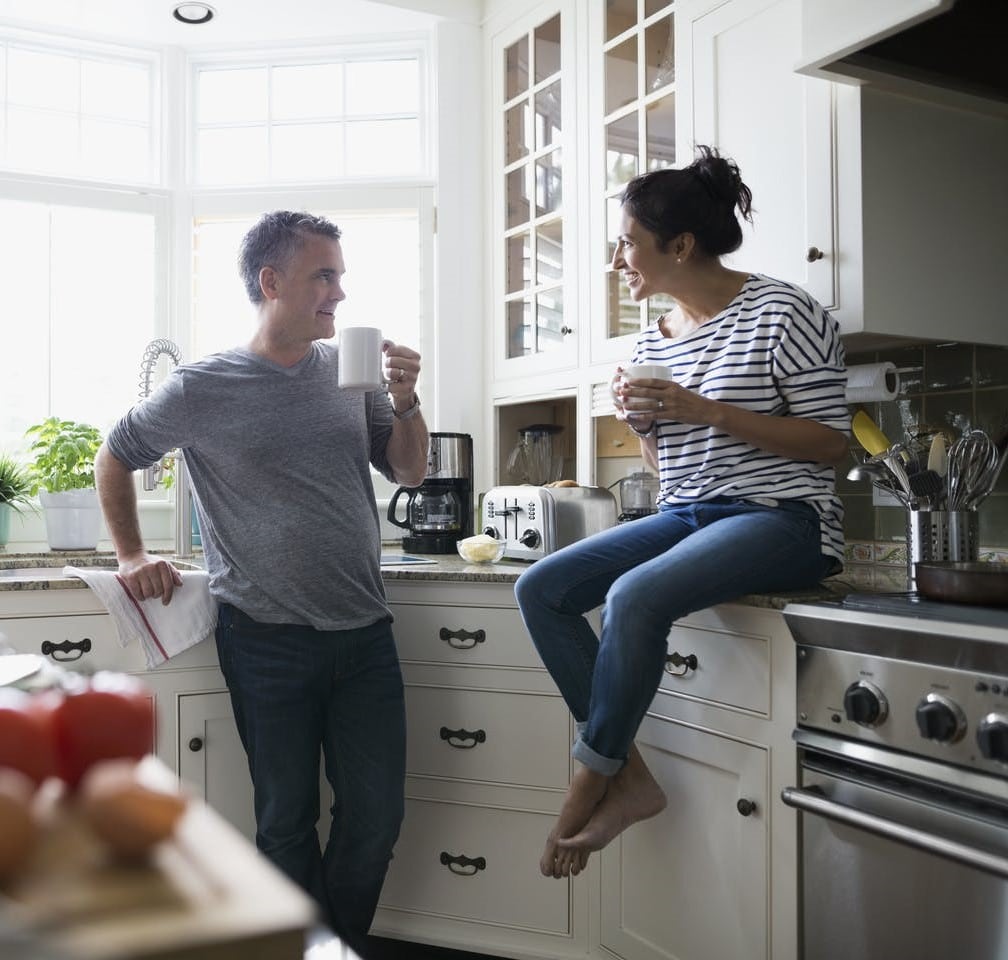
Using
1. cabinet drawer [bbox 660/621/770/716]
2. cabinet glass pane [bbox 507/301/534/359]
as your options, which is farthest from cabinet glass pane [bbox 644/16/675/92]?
cabinet drawer [bbox 660/621/770/716]

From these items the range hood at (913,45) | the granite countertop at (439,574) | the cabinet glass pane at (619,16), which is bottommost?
the granite countertop at (439,574)

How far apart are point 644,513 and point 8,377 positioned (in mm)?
1856

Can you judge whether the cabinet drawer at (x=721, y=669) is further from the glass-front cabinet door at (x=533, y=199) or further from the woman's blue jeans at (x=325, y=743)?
the glass-front cabinet door at (x=533, y=199)

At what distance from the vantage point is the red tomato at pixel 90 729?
0.50 m

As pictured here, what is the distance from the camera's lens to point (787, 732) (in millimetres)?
1716

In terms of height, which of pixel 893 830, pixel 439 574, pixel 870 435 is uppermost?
pixel 870 435

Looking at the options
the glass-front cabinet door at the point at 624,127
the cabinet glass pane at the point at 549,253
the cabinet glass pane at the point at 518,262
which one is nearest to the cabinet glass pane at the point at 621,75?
the glass-front cabinet door at the point at 624,127

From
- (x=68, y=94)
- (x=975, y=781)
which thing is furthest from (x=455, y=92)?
(x=975, y=781)

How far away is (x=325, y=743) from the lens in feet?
6.88

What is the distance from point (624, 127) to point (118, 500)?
1478 mm

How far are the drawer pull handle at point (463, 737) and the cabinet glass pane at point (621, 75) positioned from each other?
5.05ft

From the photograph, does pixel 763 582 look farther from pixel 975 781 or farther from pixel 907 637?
pixel 975 781

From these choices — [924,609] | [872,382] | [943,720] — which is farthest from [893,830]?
[872,382]

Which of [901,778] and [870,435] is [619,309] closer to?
[870,435]
